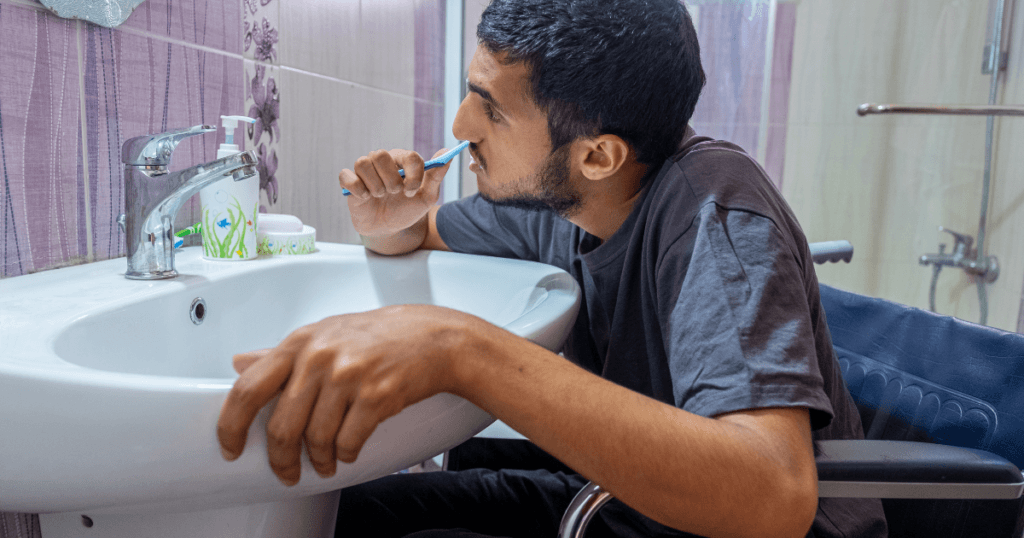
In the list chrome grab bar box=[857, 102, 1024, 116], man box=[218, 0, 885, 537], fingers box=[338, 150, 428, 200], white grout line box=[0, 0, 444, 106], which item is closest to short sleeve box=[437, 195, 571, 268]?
man box=[218, 0, 885, 537]

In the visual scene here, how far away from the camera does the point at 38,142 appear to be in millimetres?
602

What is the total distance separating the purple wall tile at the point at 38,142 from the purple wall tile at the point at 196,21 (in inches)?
3.6

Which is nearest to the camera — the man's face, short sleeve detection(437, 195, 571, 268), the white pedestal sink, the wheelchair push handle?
the white pedestal sink

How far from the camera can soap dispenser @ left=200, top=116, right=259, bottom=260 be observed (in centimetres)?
73

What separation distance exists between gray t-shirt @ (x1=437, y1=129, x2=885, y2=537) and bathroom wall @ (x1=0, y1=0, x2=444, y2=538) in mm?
504

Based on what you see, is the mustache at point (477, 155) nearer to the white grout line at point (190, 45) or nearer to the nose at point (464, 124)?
the nose at point (464, 124)

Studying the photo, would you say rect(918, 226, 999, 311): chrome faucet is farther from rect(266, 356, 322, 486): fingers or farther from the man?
rect(266, 356, 322, 486): fingers

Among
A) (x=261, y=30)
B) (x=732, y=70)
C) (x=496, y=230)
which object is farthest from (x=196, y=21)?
(x=732, y=70)

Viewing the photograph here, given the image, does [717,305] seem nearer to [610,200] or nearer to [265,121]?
[610,200]

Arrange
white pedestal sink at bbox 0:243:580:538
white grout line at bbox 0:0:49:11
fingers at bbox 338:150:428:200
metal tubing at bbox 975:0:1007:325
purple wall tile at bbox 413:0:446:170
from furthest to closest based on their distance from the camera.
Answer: metal tubing at bbox 975:0:1007:325 → purple wall tile at bbox 413:0:446:170 → fingers at bbox 338:150:428:200 → white grout line at bbox 0:0:49:11 → white pedestal sink at bbox 0:243:580:538

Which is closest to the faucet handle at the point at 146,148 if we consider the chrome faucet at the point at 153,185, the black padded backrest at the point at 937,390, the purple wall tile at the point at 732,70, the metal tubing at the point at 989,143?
the chrome faucet at the point at 153,185

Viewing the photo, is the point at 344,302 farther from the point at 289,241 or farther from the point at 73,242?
the point at 73,242

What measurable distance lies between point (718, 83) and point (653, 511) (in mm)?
1597

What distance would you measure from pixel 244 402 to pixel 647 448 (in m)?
0.25
